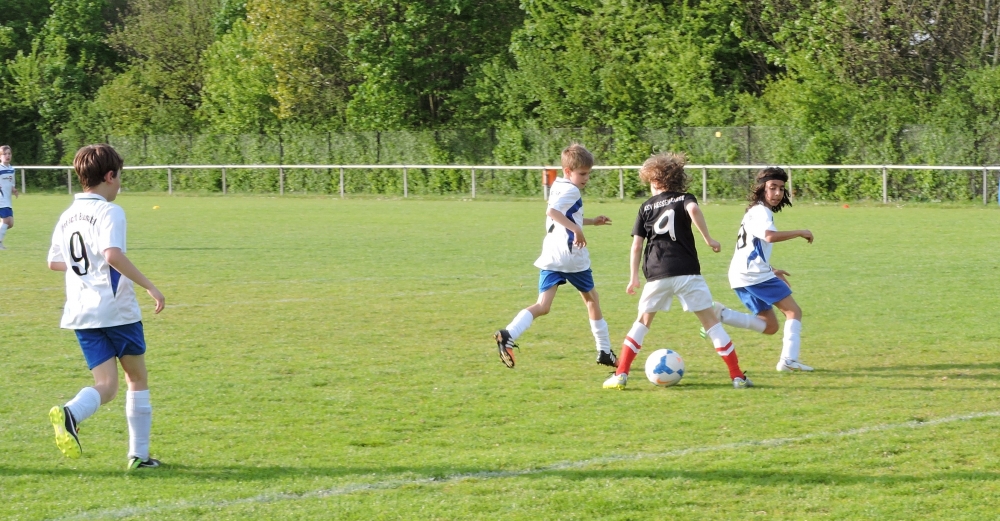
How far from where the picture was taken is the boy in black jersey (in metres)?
7.53

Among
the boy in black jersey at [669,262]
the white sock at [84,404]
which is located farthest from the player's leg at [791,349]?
the white sock at [84,404]

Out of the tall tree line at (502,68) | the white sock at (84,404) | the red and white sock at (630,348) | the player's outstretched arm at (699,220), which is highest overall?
the tall tree line at (502,68)

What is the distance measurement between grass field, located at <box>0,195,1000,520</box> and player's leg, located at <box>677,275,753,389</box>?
0.12m

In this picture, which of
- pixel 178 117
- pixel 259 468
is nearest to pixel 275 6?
pixel 178 117

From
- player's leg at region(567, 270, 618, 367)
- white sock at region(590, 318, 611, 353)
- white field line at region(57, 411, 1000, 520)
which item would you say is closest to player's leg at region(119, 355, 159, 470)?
white field line at region(57, 411, 1000, 520)

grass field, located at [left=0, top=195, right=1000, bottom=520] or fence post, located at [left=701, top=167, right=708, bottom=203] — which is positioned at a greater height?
fence post, located at [left=701, top=167, right=708, bottom=203]

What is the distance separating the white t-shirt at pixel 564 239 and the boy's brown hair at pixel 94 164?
355 cm

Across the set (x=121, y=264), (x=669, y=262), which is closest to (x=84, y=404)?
(x=121, y=264)

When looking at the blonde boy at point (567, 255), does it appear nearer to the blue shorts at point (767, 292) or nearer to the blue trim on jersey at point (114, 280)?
the blue shorts at point (767, 292)

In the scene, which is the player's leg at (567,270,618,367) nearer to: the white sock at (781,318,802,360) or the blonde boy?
the blonde boy

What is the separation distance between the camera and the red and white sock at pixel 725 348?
7609 millimetres

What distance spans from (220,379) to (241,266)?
7.74 m

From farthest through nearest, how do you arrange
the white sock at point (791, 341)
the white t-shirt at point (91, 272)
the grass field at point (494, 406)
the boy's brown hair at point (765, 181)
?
1. the white sock at point (791, 341)
2. the boy's brown hair at point (765, 181)
3. the white t-shirt at point (91, 272)
4. the grass field at point (494, 406)

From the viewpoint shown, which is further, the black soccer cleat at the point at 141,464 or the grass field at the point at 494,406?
the black soccer cleat at the point at 141,464
